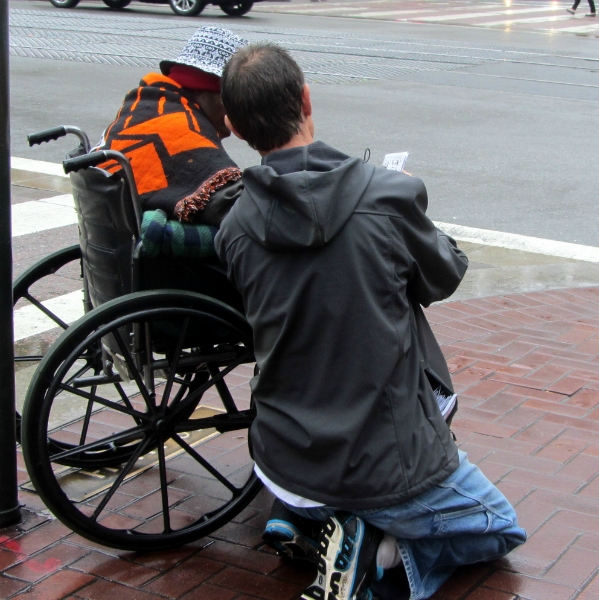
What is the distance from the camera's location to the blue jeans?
Answer: 237 cm

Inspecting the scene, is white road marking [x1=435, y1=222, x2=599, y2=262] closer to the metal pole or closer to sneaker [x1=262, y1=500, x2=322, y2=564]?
sneaker [x1=262, y1=500, x2=322, y2=564]

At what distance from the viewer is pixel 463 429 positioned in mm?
3523

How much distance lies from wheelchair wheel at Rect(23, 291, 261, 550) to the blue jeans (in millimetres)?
450

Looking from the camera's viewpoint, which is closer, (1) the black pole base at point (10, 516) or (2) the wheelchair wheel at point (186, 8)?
(1) the black pole base at point (10, 516)

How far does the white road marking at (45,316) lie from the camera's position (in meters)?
4.63

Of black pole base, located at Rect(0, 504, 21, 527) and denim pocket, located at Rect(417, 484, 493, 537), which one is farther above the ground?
denim pocket, located at Rect(417, 484, 493, 537)

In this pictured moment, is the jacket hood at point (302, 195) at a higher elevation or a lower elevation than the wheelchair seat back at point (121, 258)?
higher

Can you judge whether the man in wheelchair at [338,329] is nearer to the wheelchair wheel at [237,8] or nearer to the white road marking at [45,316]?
the white road marking at [45,316]

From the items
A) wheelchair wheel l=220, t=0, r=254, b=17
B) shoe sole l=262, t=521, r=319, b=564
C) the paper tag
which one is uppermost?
the paper tag

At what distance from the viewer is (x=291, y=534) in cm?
255

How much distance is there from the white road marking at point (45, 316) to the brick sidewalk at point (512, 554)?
4.17ft

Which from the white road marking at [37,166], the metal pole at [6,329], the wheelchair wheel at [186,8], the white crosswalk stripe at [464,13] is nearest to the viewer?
the metal pole at [6,329]

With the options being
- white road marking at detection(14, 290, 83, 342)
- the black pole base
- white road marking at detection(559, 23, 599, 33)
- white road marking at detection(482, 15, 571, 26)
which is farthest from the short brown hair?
white road marking at detection(482, 15, 571, 26)

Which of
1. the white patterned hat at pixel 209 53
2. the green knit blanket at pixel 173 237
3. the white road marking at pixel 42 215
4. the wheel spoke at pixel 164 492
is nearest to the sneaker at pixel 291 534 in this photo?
the wheel spoke at pixel 164 492
